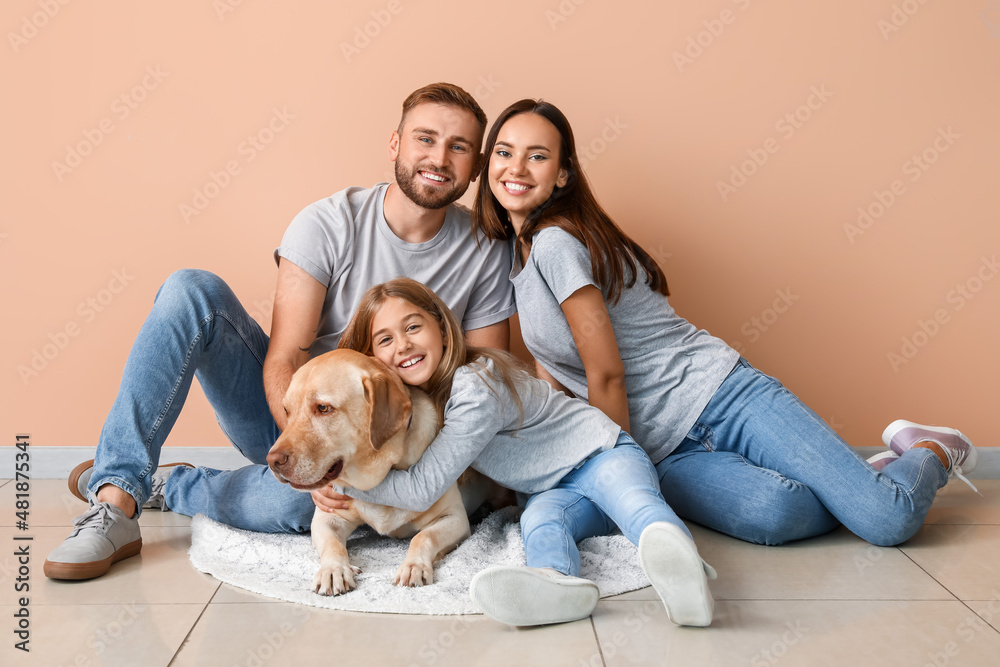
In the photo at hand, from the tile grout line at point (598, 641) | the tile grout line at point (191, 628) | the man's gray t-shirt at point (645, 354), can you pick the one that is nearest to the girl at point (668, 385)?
the man's gray t-shirt at point (645, 354)

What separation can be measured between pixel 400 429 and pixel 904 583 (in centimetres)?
121

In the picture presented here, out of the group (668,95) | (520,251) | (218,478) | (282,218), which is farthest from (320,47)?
(218,478)

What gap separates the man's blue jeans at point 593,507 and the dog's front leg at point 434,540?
18 centimetres

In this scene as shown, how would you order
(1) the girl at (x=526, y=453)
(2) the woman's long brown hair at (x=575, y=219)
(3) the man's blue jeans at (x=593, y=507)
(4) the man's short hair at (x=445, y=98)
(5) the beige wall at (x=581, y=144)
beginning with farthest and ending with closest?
(5) the beige wall at (x=581, y=144) < (4) the man's short hair at (x=445, y=98) < (2) the woman's long brown hair at (x=575, y=219) < (3) the man's blue jeans at (x=593, y=507) < (1) the girl at (x=526, y=453)

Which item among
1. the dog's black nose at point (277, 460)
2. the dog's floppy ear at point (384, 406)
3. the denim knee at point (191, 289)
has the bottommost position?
the denim knee at point (191, 289)

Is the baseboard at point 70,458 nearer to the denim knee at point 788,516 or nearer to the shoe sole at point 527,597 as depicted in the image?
the shoe sole at point 527,597

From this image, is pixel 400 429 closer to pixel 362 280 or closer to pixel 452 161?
pixel 362 280

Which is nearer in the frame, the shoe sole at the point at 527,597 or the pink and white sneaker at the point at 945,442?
the shoe sole at the point at 527,597

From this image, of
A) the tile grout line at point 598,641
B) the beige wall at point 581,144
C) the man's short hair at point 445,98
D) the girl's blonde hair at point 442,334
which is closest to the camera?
the tile grout line at point 598,641

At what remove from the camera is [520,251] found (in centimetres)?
231

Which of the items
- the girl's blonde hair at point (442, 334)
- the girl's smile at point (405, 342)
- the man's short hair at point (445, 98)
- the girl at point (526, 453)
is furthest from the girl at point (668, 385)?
the girl's smile at point (405, 342)

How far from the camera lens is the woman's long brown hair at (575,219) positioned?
2139 millimetres

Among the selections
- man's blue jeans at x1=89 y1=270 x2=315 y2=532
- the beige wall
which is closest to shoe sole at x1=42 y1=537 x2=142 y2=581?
man's blue jeans at x1=89 y1=270 x2=315 y2=532

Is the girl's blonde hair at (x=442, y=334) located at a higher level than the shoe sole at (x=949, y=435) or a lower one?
lower
